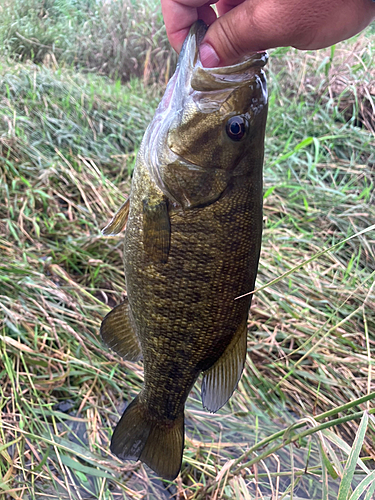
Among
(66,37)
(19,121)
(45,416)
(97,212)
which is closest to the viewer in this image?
(45,416)

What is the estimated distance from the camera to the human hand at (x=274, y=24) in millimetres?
1048

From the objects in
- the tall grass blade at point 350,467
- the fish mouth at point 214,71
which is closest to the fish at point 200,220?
the fish mouth at point 214,71

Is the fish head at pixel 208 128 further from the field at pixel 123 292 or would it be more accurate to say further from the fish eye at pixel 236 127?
the field at pixel 123 292

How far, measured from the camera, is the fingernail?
1090 mm

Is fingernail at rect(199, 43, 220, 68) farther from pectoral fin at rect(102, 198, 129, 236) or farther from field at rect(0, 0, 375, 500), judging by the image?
field at rect(0, 0, 375, 500)

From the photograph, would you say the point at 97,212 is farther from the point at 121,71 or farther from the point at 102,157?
the point at 121,71

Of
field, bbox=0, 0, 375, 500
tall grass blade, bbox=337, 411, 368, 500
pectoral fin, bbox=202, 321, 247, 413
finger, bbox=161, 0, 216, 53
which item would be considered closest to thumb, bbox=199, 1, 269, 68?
finger, bbox=161, 0, 216, 53

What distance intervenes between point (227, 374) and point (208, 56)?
2.99 feet

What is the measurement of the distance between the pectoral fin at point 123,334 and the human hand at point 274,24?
2.63 ft

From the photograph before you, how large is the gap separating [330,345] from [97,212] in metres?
1.97

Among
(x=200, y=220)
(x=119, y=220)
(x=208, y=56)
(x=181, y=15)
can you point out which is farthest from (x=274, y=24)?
(x=119, y=220)

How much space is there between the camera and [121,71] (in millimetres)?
5512

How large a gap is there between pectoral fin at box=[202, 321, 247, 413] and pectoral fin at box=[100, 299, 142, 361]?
271 millimetres

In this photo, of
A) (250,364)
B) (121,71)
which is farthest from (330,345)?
(121,71)
